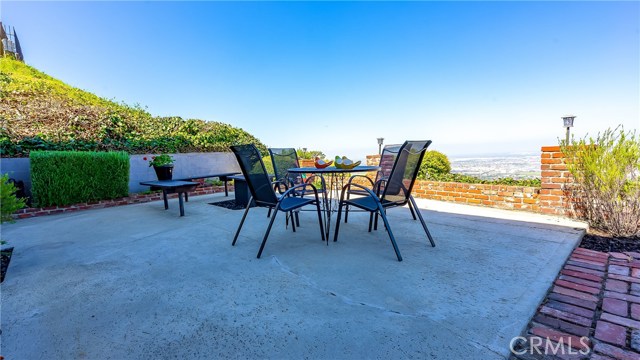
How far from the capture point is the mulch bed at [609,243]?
2.29 m

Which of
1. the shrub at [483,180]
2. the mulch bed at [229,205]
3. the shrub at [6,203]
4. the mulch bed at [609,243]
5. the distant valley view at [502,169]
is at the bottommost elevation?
the mulch bed at [609,243]

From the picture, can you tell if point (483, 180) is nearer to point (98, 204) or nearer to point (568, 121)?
point (568, 121)

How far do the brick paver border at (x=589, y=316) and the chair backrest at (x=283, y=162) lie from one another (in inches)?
107

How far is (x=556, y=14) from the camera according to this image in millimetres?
5047

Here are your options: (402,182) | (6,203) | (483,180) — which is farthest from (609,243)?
(6,203)

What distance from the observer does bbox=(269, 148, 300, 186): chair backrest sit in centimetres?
352

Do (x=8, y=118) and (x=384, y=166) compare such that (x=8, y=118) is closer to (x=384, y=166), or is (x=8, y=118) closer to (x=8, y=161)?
(x=8, y=161)

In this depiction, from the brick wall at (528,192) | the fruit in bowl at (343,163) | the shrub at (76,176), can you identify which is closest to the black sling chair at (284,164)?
the fruit in bowl at (343,163)

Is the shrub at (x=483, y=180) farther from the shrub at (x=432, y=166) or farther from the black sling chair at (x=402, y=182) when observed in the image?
the black sling chair at (x=402, y=182)

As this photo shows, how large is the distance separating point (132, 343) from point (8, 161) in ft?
17.1

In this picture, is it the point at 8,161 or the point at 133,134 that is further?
the point at 133,134

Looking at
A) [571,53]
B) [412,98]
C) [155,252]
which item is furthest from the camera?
[412,98]

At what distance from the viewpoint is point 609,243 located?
2426 mm

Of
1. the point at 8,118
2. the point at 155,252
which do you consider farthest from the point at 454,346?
the point at 8,118
